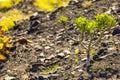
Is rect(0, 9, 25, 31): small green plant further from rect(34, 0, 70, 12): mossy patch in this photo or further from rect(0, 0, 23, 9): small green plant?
rect(34, 0, 70, 12): mossy patch

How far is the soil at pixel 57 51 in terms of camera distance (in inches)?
1396

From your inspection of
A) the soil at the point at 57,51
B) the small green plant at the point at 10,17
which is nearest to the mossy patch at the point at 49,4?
the small green plant at the point at 10,17

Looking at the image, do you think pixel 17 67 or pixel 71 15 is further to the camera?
pixel 71 15

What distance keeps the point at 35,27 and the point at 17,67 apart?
10.0 metres

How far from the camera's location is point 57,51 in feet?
132

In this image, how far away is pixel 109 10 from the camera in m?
46.0

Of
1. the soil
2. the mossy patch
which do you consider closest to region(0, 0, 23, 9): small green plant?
the mossy patch

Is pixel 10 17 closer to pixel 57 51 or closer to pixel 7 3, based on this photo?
pixel 7 3

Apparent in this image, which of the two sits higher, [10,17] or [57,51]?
[10,17]

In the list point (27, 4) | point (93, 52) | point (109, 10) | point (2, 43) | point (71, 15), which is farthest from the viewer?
point (27, 4)

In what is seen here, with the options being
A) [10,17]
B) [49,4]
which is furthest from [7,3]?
[49,4]

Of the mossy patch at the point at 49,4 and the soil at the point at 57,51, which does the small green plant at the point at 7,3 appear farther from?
the soil at the point at 57,51

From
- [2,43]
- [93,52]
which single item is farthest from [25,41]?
[93,52]

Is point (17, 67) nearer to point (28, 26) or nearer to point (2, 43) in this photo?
point (2, 43)
